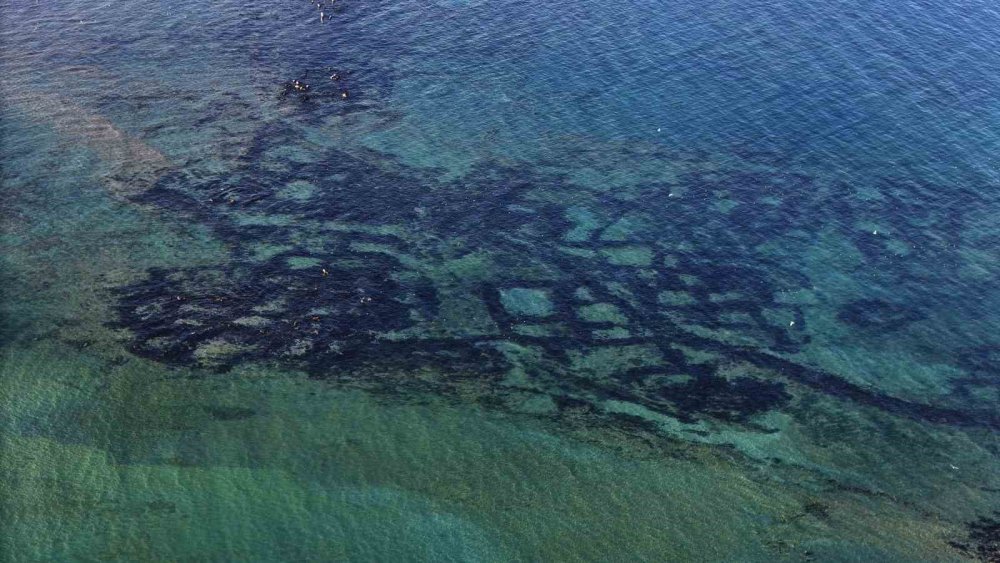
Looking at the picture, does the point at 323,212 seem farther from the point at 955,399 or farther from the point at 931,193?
the point at 931,193

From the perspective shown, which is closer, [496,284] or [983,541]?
[983,541]

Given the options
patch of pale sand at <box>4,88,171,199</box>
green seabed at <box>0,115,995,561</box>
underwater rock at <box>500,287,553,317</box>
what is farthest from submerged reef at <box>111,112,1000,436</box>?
patch of pale sand at <box>4,88,171,199</box>

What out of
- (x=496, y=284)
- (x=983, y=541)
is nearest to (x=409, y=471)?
(x=496, y=284)

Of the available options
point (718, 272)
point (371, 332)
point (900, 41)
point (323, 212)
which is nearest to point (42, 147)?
point (323, 212)

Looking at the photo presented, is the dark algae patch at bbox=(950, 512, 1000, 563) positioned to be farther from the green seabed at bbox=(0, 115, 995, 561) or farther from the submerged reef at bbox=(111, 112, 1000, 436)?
the submerged reef at bbox=(111, 112, 1000, 436)

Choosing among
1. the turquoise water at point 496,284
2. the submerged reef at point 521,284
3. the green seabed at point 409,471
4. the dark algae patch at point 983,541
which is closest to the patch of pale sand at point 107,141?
the turquoise water at point 496,284

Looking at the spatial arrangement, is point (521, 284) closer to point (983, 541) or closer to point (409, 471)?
point (409, 471)
